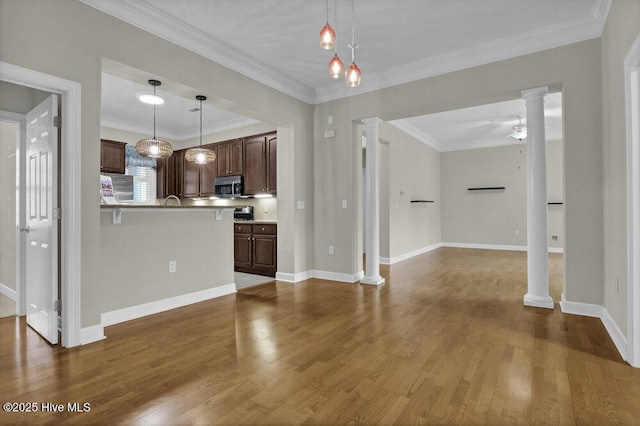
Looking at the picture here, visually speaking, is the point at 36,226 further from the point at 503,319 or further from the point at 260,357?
the point at 503,319

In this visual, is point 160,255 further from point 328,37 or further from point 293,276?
point 328,37

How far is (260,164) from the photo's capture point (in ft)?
20.3

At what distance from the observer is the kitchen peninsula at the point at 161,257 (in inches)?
124

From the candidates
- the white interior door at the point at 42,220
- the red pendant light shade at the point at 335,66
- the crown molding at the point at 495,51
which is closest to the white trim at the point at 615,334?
the crown molding at the point at 495,51

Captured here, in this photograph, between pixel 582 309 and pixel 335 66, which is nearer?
pixel 335 66

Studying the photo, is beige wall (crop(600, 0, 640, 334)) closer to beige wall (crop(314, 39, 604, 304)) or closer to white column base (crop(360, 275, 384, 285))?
beige wall (crop(314, 39, 604, 304))

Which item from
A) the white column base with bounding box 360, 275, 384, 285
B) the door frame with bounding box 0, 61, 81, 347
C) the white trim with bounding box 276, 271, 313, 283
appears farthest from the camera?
the white trim with bounding box 276, 271, 313, 283

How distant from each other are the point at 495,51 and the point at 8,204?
5.98 m

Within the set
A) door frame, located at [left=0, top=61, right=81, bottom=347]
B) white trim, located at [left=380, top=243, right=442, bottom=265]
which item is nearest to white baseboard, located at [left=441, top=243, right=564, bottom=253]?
white trim, located at [left=380, top=243, right=442, bottom=265]

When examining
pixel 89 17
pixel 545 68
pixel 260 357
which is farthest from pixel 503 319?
pixel 89 17

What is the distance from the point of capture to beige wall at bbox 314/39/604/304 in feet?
10.8

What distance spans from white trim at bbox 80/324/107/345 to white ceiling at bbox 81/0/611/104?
104 inches

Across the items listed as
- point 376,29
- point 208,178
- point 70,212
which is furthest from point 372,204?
point 208,178

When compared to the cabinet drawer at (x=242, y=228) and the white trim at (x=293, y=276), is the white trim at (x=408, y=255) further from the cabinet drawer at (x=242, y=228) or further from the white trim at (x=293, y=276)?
the cabinet drawer at (x=242, y=228)
